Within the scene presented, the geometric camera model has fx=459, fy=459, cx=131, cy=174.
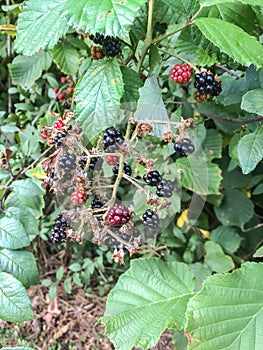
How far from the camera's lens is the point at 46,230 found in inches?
69.9

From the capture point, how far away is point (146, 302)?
1058 mm

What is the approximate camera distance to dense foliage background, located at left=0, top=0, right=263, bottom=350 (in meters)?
0.72

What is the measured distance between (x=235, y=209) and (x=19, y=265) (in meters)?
0.86

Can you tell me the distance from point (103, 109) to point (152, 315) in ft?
1.70

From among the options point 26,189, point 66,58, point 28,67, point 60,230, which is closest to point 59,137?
point 60,230

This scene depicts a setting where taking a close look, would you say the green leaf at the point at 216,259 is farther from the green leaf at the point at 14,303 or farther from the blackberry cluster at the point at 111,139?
the blackberry cluster at the point at 111,139

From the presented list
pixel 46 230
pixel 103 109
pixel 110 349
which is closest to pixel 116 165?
pixel 103 109

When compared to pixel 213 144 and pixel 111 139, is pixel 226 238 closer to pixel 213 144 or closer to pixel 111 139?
pixel 213 144

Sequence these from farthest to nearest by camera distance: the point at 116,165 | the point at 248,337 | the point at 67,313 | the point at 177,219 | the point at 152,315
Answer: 1. the point at 67,313
2. the point at 177,219
3. the point at 152,315
4. the point at 248,337
5. the point at 116,165

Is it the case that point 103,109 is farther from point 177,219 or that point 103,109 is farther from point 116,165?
point 177,219

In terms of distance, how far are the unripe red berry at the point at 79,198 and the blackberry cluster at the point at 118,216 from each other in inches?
1.9

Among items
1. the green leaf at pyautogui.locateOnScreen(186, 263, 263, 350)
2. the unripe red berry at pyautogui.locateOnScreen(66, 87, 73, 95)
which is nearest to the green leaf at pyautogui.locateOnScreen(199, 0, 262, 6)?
the green leaf at pyautogui.locateOnScreen(186, 263, 263, 350)

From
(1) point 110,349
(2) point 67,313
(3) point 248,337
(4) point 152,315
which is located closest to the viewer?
(3) point 248,337

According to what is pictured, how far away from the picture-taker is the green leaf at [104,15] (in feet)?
2.00
